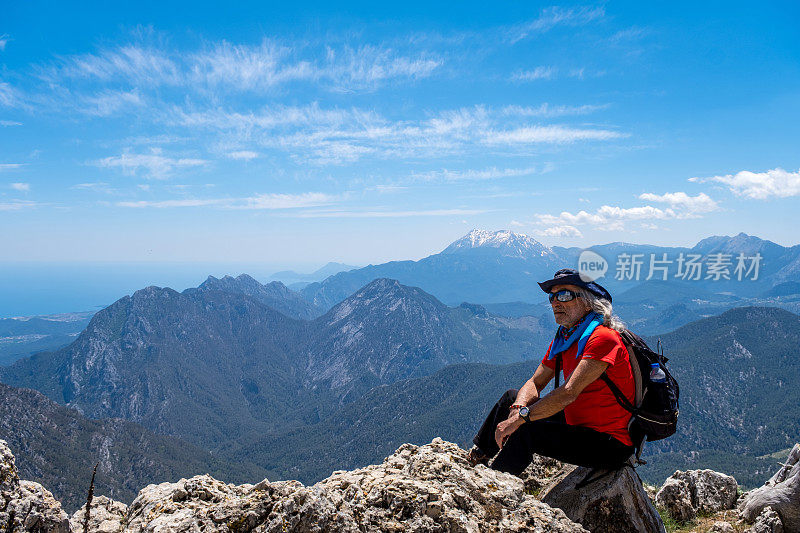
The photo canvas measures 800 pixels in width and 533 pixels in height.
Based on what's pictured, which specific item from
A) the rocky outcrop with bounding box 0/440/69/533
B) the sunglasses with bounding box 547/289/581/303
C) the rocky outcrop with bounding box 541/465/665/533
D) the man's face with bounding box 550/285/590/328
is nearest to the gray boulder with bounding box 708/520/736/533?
the rocky outcrop with bounding box 541/465/665/533

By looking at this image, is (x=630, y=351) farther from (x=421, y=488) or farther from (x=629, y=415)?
(x=421, y=488)

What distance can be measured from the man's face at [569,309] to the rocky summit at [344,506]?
3061mm

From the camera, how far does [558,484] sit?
825 cm

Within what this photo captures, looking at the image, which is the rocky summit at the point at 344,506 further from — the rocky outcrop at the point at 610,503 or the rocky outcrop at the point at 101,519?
the rocky outcrop at the point at 610,503

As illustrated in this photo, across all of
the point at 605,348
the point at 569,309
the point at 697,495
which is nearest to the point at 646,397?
the point at 605,348

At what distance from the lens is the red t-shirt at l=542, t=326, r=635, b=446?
675 cm

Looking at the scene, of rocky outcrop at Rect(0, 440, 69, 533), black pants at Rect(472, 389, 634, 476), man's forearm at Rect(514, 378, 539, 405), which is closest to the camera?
rocky outcrop at Rect(0, 440, 69, 533)

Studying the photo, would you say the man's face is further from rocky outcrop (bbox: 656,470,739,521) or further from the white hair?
rocky outcrop (bbox: 656,470,739,521)

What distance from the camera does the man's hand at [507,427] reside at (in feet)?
24.0

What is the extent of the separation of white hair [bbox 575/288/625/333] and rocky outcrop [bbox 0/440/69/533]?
9.36 metres

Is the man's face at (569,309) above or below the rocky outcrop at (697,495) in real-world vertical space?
above

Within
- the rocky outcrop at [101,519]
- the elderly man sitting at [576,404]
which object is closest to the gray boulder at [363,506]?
the elderly man sitting at [576,404]

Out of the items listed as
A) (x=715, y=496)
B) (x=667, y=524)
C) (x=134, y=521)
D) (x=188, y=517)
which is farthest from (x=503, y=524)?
(x=715, y=496)

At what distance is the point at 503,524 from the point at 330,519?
8.21ft
